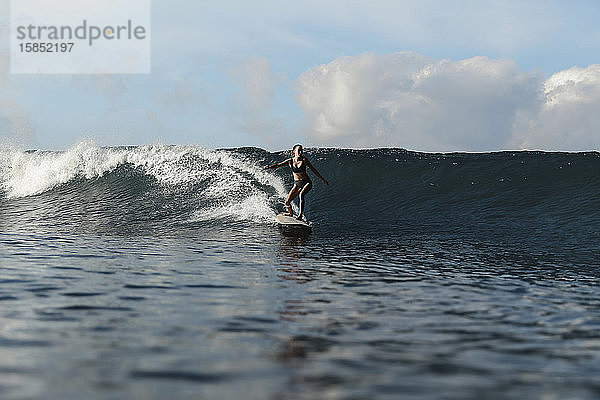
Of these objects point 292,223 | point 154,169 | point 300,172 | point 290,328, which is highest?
point 154,169

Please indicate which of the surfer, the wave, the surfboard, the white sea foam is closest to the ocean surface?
the wave

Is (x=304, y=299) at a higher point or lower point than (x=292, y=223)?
lower

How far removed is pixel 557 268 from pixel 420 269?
7.28 ft

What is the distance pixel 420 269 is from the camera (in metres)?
7.64

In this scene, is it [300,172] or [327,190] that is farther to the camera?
[327,190]

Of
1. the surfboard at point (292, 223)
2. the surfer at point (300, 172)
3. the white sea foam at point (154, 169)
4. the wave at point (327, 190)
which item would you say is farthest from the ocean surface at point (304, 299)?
the white sea foam at point (154, 169)

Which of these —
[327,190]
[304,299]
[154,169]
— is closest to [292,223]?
[327,190]

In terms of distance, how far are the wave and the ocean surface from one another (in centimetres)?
14

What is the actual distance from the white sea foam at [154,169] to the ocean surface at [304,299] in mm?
1339

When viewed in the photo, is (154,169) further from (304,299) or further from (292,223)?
(304,299)

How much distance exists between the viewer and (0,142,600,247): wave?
14258mm

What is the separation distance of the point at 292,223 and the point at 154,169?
8.94 m

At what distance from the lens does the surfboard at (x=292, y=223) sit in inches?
523

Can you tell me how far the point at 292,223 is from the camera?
1338cm
